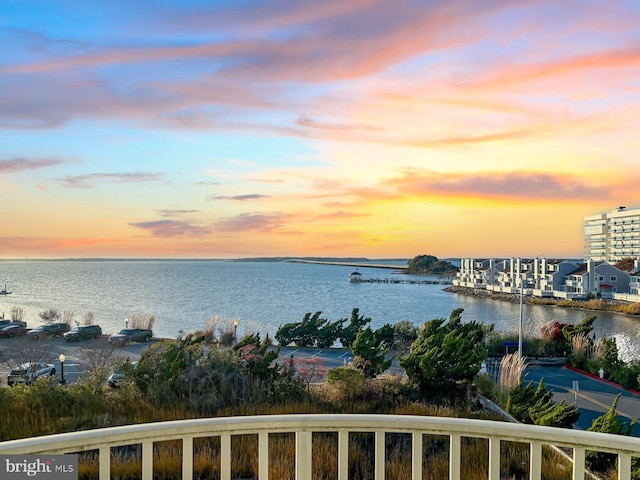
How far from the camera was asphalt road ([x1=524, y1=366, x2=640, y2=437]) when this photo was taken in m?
13.0

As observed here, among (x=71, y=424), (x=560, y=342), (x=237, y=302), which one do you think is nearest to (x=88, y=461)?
(x=71, y=424)

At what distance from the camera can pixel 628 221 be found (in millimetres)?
111625

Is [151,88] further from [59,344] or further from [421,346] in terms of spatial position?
[59,344]

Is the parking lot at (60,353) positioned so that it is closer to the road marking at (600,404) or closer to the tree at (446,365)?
the tree at (446,365)

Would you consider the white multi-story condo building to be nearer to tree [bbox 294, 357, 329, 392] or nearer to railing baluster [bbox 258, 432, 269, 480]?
tree [bbox 294, 357, 329, 392]

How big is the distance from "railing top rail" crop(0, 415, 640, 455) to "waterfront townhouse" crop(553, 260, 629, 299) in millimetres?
68342

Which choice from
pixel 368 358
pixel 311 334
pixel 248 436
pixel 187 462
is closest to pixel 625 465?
pixel 187 462

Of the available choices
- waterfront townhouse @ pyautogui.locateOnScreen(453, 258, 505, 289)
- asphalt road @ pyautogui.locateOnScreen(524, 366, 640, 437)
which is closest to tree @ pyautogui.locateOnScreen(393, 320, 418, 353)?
asphalt road @ pyautogui.locateOnScreen(524, 366, 640, 437)

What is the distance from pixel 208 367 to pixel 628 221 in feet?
402

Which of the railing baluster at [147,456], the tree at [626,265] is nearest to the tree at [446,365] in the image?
the railing baluster at [147,456]

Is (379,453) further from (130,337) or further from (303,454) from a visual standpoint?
(130,337)

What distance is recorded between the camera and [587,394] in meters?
15.5

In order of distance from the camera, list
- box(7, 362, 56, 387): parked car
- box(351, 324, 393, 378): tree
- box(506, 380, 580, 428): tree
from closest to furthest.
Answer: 1. box(506, 380, 580, 428): tree
2. box(351, 324, 393, 378): tree
3. box(7, 362, 56, 387): parked car

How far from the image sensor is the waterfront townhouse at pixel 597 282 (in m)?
63.9
